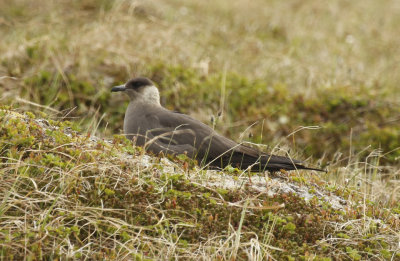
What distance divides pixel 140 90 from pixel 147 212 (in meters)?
2.18

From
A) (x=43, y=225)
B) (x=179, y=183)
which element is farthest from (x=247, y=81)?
(x=43, y=225)

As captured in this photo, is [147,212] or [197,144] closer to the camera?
[147,212]

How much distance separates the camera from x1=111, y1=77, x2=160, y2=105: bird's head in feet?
16.7

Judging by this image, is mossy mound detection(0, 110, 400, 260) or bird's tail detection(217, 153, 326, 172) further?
bird's tail detection(217, 153, 326, 172)

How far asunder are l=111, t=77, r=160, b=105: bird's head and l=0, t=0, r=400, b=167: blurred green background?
0.45m

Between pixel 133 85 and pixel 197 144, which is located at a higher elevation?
pixel 133 85

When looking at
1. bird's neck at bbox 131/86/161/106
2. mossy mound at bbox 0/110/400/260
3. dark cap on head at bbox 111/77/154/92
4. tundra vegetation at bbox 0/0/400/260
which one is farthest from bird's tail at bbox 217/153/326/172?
dark cap on head at bbox 111/77/154/92

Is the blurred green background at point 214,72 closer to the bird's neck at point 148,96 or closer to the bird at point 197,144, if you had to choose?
the bird's neck at point 148,96

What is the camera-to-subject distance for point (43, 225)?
285 centimetres

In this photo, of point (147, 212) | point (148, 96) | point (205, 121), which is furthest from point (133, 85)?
point (147, 212)

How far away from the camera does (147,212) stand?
3168mm

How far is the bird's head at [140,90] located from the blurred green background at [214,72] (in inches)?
17.8

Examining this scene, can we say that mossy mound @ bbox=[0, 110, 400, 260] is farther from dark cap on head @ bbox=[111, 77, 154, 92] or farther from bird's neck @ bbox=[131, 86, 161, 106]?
dark cap on head @ bbox=[111, 77, 154, 92]

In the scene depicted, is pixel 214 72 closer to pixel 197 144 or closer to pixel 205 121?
pixel 205 121
